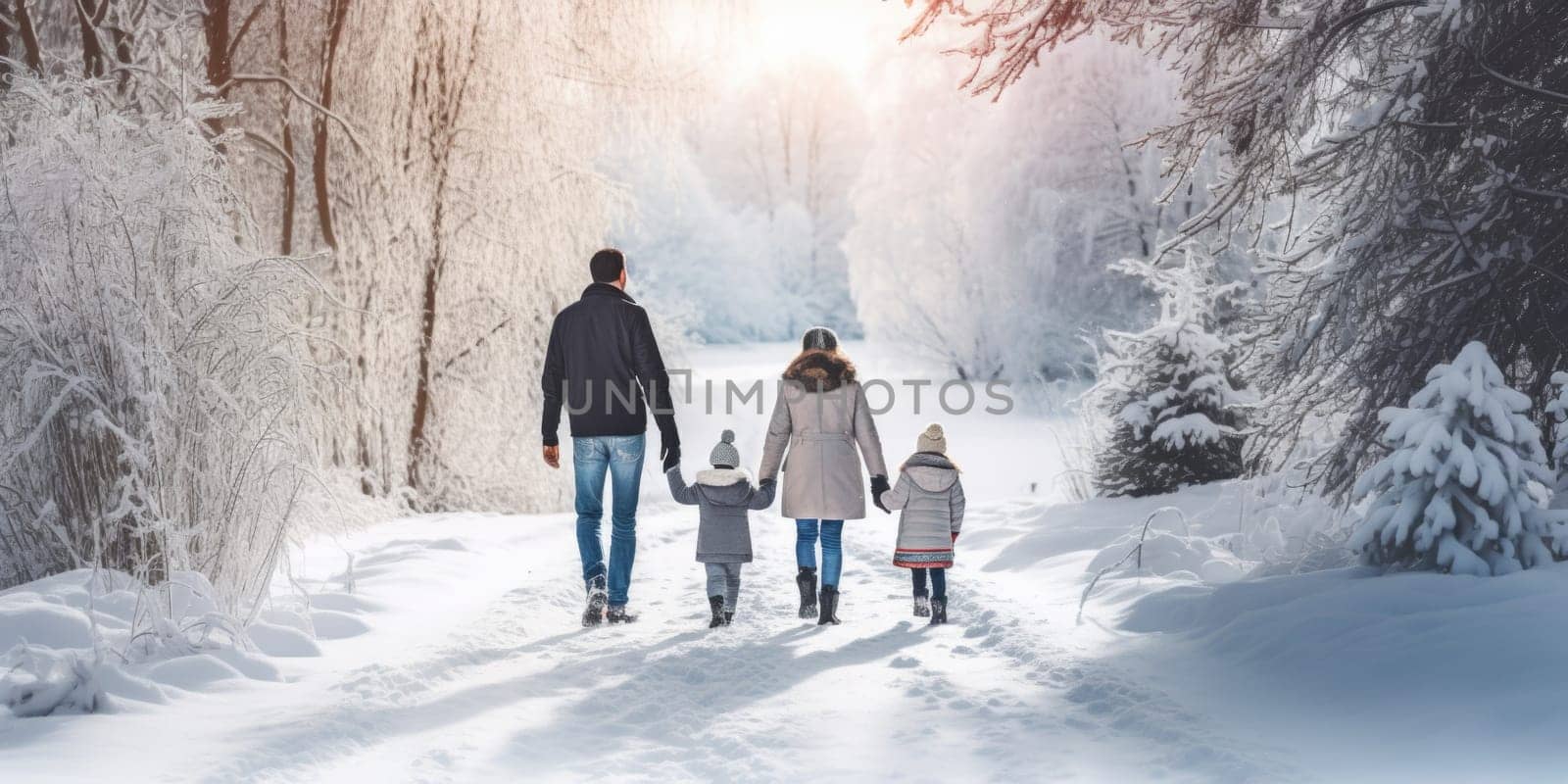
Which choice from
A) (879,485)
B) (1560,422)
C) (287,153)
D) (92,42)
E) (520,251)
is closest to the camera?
(1560,422)

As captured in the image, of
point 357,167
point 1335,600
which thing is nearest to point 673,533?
point 357,167

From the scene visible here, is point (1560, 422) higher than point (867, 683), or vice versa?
point (1560, 422)

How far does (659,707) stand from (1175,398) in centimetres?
686

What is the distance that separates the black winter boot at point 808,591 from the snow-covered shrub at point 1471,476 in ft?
9.47

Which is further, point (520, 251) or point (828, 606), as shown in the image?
point (520, 251)

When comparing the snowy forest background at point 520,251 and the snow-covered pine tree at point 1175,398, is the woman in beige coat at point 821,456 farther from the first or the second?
the snow-covered pine tree at point 1175,398

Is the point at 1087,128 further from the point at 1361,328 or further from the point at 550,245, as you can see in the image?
the point at 1361,328

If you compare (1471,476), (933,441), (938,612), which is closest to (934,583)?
(938,612)

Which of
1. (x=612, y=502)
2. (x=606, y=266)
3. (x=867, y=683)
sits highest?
(x=606, y=266)

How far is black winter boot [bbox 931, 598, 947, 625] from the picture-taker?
6445 mm

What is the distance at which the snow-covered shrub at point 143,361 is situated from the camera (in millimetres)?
5391

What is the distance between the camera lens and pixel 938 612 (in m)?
6.48

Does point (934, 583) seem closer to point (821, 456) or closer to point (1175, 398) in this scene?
point (821, 456)

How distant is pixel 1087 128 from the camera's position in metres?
23.5
